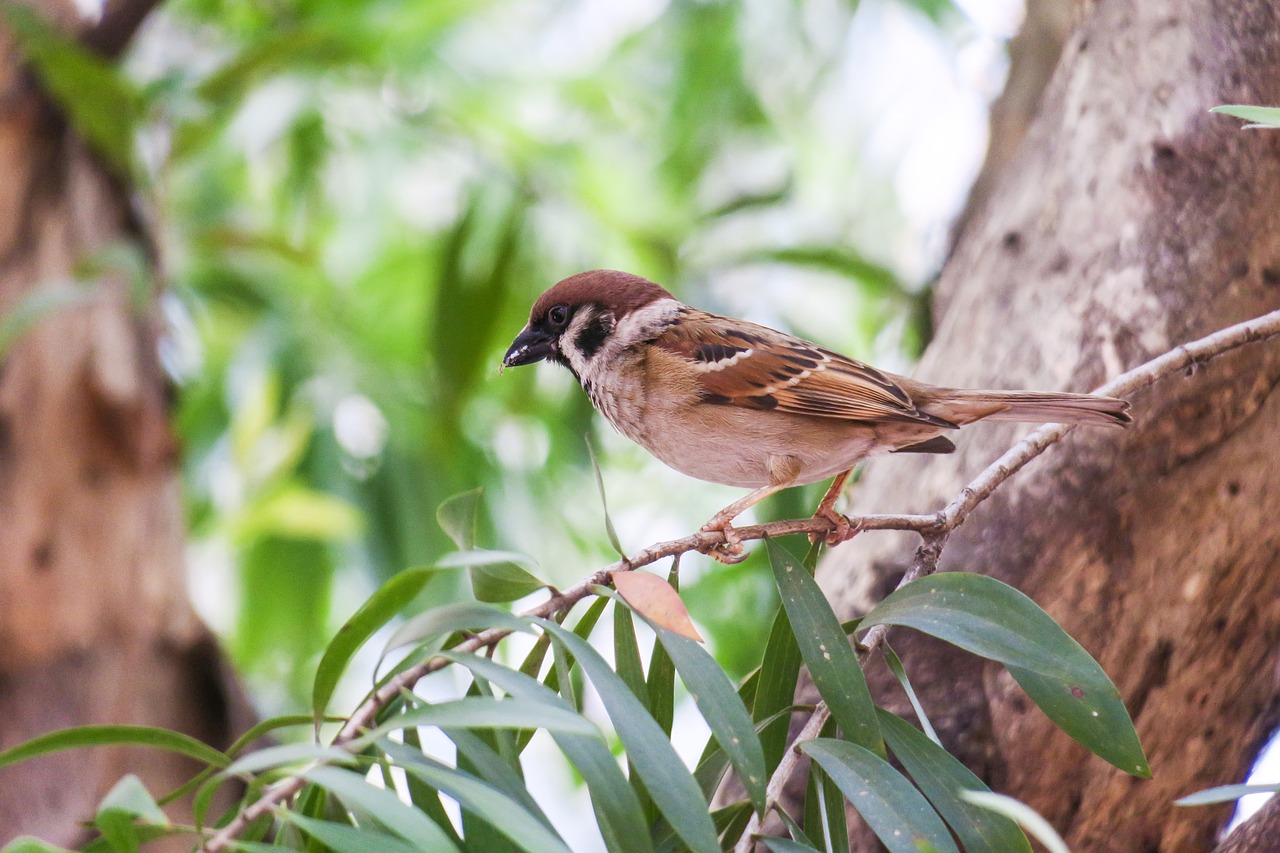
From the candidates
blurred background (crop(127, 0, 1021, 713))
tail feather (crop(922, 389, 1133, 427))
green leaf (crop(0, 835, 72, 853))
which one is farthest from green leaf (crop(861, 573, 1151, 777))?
blurred background (crop(127, 0, 1021, 713))

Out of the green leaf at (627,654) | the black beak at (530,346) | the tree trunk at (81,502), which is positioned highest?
the black beak at (530,346)

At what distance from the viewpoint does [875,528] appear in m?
1.77

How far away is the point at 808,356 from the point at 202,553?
3713mm

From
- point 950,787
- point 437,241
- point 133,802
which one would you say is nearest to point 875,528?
point 950,787

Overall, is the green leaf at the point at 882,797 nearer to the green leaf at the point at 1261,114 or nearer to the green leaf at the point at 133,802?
the green leaf at the point at 133,802

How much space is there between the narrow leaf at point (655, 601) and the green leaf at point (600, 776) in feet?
0.54

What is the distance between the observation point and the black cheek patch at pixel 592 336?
8.80 feet

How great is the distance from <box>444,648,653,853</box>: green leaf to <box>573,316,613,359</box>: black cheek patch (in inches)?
52.7

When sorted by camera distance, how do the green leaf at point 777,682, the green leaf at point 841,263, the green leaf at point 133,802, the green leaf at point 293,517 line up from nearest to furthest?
1. the green leaf at point 133,802
2. the green leaf at point 777,682
3. the green leaf at point 293,517
4. the green leaf at point 841,263

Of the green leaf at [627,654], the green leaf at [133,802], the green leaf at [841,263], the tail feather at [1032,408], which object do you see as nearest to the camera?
the green leaf at [133,802]

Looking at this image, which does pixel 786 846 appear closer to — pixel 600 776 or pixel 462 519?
pixel 600 776

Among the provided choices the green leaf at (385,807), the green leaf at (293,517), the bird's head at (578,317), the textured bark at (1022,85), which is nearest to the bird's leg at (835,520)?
the bird's head at (578,317)

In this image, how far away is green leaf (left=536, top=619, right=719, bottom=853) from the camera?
1.34 meters

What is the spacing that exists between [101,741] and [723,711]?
0.76 metres
